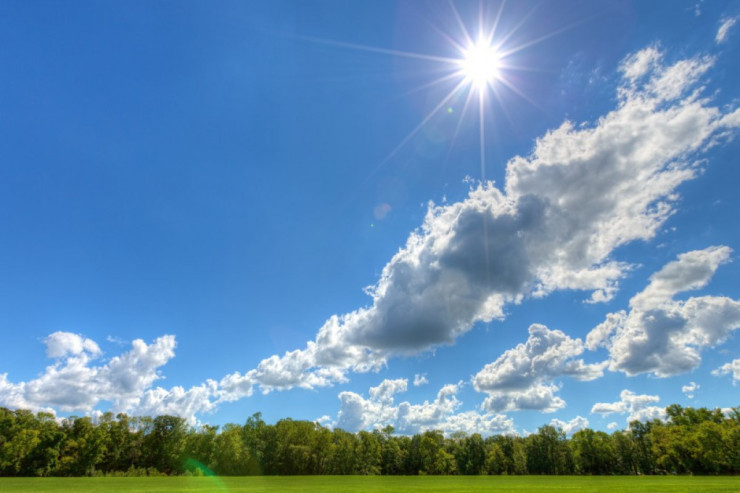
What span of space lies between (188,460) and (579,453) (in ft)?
388

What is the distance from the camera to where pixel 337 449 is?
113 metres

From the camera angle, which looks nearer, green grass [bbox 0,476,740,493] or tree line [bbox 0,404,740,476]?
green grass [bbox 0,476,740,493]

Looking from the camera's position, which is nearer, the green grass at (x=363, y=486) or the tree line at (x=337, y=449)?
the green grass at (x=363, y=486)

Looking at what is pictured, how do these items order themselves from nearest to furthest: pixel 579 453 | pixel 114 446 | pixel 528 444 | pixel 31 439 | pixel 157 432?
1. pixel 31 439
2. pixel 114 446
3. pixel 157 432
4. pixel 579 453
5. pixel 528 444

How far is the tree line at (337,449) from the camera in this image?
87750 mm

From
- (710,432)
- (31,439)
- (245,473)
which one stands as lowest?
(245,473)

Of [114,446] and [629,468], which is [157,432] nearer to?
[114,446]

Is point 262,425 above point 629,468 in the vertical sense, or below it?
above

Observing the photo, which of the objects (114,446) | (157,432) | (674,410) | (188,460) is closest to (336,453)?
(188,460)

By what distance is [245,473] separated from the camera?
331 ft

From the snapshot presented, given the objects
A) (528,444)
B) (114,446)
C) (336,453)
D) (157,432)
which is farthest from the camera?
(528,444)

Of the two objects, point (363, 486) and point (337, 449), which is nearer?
point (363, 486)

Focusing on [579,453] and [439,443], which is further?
[439,443]

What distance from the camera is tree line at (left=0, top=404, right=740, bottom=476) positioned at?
288 feet
